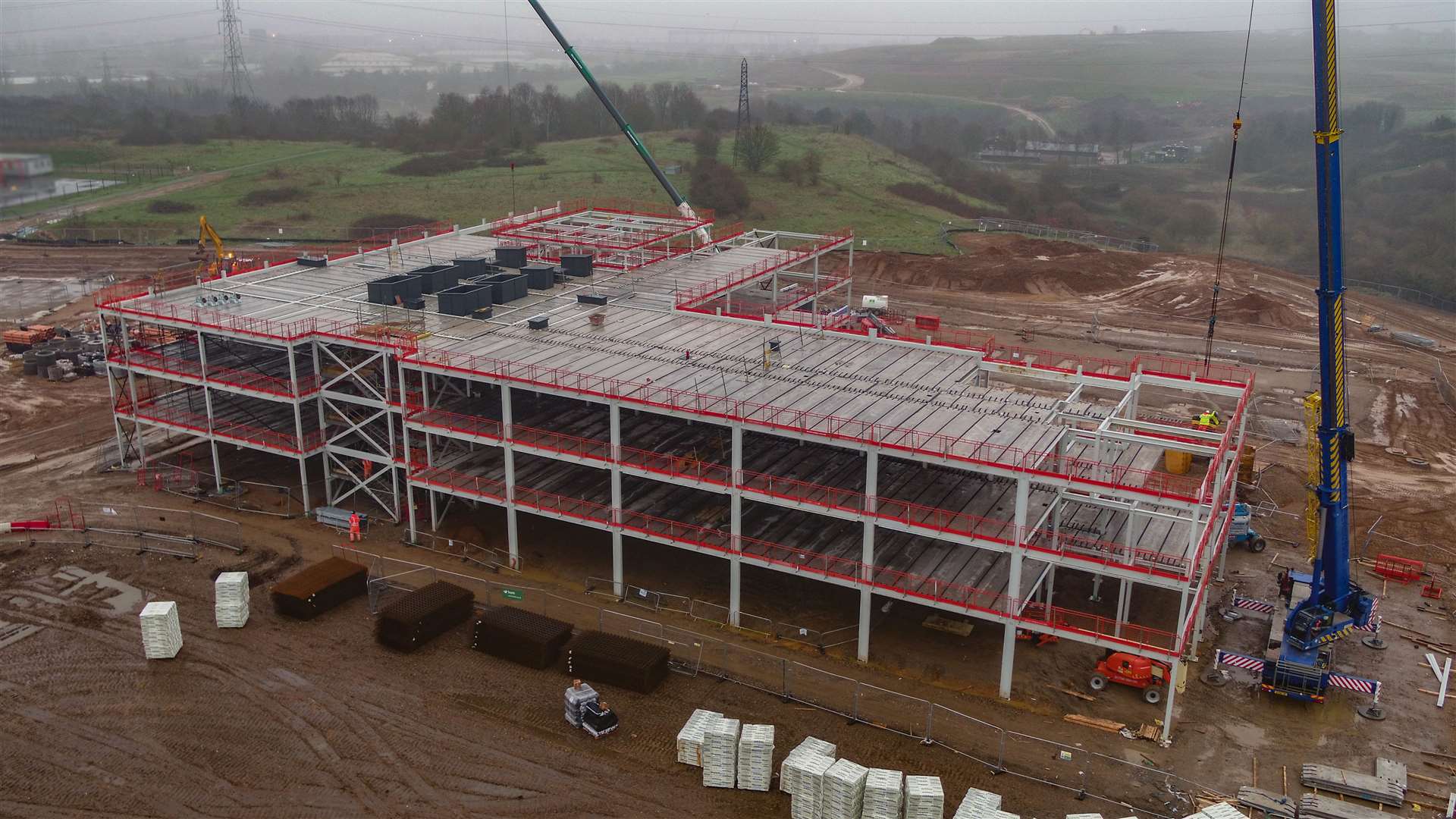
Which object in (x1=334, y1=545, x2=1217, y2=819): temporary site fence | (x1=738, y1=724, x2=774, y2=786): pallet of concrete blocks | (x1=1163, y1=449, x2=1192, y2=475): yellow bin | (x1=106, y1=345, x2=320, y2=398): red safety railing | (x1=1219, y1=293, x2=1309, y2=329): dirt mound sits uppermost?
(x1=106, y1=345, x2=320, y2=398): red safety railing

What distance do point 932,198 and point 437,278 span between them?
224ft

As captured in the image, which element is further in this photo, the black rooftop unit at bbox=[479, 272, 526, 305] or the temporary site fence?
the black rooftop unit at bbox=[479, 272, 526, 305]

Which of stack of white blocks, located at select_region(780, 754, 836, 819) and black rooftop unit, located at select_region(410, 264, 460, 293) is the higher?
black rooftop unit, located at select_region(410, 264, 460, 293)

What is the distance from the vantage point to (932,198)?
104 metres

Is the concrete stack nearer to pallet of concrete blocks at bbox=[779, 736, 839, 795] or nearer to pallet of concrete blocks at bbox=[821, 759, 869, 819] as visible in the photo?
pallet of concrete blocks at bbox=[779, 736, 839, 795]

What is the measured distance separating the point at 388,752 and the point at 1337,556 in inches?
954

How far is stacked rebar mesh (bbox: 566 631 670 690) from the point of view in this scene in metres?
28.4

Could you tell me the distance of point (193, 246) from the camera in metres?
86.3

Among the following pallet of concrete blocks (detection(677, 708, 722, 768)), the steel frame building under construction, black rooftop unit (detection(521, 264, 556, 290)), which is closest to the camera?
pallet of concrete blocks (detection(677, 708, 722, 768))

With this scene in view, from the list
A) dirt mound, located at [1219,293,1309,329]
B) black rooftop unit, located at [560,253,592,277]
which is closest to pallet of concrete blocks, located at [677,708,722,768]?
black rooftop unit, located at [560,253,592,277]

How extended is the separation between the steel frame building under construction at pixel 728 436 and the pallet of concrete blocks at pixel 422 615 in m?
3.84

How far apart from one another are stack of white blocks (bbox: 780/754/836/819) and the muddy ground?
2.78 feet

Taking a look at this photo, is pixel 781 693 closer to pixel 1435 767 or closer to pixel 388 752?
pixel 388 752

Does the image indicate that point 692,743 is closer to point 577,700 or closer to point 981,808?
point 577,700
